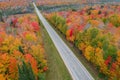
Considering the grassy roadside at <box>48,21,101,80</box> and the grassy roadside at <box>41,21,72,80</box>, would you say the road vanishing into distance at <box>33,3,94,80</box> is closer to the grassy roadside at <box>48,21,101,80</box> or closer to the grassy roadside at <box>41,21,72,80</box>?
the grassy roadside at <box>41,21,72,80</box>

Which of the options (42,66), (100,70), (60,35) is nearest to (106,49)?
(100,70)

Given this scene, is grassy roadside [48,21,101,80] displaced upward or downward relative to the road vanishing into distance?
downward

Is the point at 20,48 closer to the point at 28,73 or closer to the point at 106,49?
the point at 28,73

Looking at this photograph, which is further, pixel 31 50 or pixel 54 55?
pixel 54 55

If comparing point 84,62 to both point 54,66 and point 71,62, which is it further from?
point 54,66

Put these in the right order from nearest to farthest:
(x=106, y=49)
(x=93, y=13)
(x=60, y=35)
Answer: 1. (x=106, y=49)
2. (x=60, y=35)
3. (x=93, y=13)

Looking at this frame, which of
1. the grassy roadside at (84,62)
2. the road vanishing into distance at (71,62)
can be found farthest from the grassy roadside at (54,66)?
the grassy roadside at (84,62)

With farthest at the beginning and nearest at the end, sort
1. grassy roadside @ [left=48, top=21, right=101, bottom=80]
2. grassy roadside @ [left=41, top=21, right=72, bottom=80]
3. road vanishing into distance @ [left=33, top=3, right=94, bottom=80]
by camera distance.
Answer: grassy roadside @ [left=48, top=21, right=101, bottom=80]
grassy roadside @ [left=41, top=21, right=72, bottom=80]
road vanishing into distance @ [left=33, top=3, right=94, bottom=80]

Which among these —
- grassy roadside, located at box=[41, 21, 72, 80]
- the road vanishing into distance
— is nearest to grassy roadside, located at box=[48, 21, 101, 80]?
the road vanishing into distance
